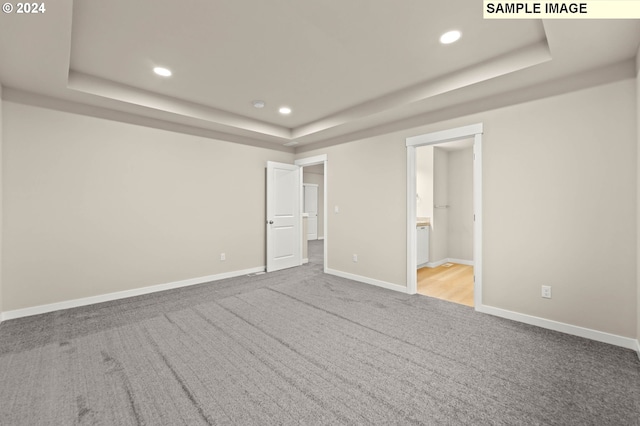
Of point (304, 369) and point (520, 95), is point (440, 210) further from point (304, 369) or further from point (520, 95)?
point (304, 369)

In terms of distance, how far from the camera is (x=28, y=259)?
306 centimetres

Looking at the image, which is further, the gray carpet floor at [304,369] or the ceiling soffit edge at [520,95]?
the ceiling soffit edge at [520,95]

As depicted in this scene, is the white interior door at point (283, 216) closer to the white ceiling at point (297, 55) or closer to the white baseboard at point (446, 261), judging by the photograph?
the white ceiling at point (297, 55)

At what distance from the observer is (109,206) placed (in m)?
3.56

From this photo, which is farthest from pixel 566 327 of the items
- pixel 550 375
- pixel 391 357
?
pixel 391 357

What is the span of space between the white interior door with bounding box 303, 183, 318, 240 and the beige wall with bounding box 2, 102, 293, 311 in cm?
467

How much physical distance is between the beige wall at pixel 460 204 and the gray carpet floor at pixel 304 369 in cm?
308

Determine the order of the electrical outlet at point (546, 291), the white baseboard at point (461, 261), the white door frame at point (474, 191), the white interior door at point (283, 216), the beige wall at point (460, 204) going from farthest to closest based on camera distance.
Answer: the beige wall at point (460, 204) → the white baseboard at point (461, 261) → the white interior door at point (283, 216) → the white door frame at point (474, 191) → the electrical outlet at point (546, 291)

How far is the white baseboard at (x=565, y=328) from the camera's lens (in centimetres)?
235

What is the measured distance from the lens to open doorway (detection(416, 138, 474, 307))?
540 centimetres

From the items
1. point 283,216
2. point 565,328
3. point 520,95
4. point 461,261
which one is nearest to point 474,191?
point 520,95

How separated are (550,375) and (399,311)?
1.44 meters

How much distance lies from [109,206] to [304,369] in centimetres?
328

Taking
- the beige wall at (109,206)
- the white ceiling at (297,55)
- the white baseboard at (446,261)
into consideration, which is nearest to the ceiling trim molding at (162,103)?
the white ceiling at (297,55)
